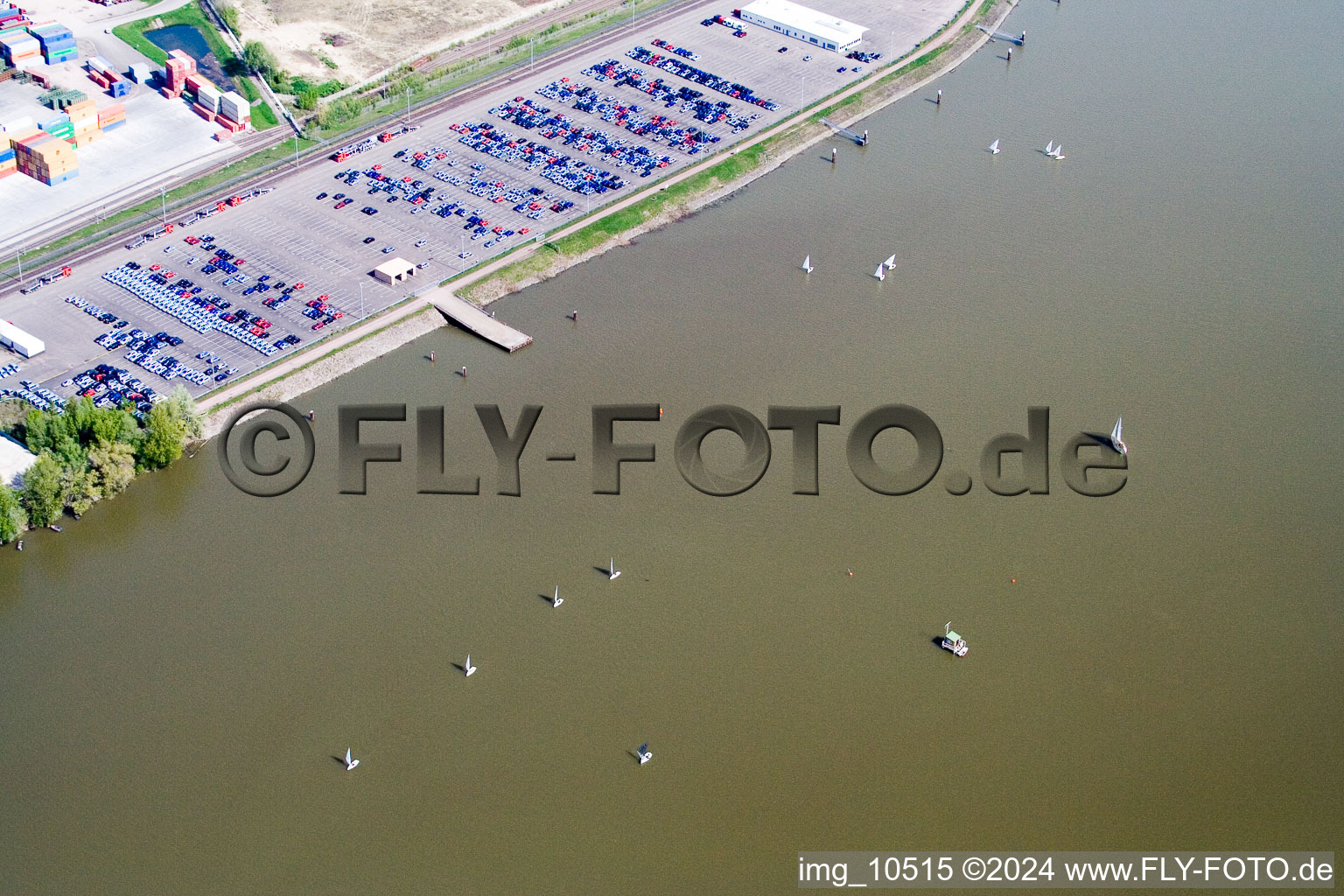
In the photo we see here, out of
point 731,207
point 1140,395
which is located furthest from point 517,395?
point 1140,395

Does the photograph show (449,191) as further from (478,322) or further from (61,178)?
(61,178)

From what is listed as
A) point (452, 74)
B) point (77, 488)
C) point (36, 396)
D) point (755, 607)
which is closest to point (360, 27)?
point (452, 74)

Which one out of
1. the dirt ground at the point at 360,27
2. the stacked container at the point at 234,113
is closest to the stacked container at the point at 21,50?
the dirt ground at the point at 360,27

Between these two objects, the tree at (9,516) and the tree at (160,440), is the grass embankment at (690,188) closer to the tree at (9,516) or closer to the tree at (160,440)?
the tree at (160,440)

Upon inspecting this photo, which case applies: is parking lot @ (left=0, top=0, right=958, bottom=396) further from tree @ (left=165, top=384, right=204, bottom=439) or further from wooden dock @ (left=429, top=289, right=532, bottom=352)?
tree @ (left=165, top=384, right=204, bottom=439)

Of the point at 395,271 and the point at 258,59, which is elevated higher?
the point at 258,59

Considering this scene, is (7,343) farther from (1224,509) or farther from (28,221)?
(1224,509)
